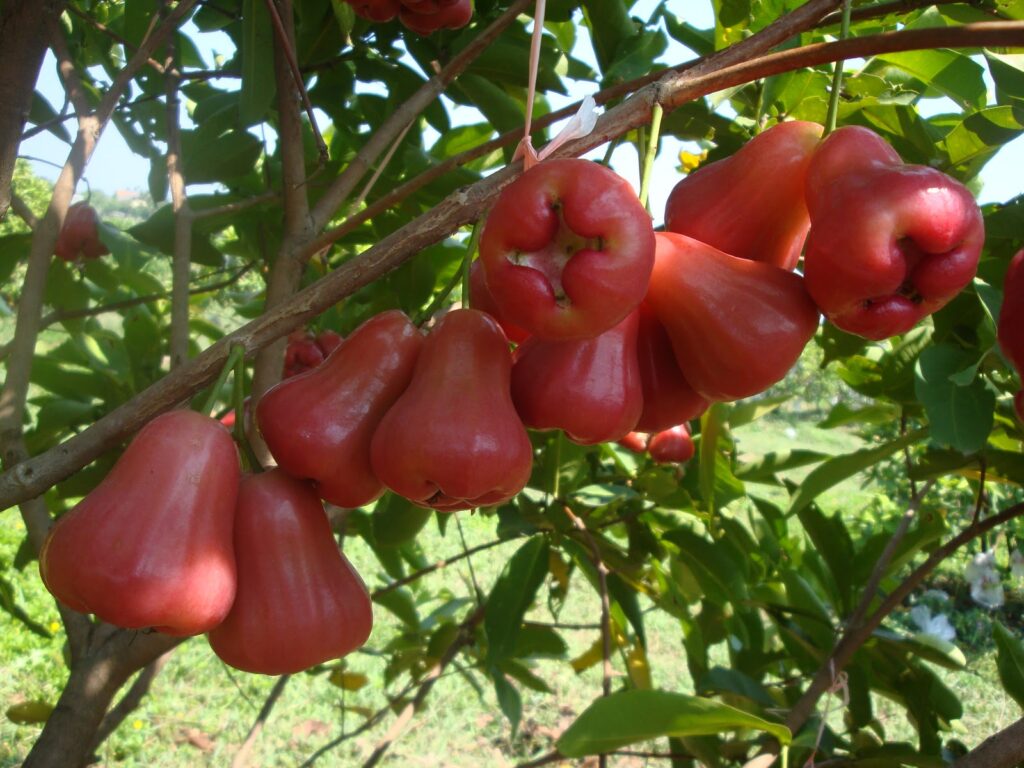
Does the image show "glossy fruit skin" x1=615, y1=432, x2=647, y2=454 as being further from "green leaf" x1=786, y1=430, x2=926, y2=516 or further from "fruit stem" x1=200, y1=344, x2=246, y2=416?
"fruit stem" x1=200, y1=344, x2=246, y2=416

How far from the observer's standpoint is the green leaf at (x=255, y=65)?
1.17 meters

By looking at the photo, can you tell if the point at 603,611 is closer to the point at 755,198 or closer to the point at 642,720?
the point at 642,720

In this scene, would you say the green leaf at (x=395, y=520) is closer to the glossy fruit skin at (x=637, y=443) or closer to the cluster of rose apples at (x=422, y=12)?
the glossy fruit skin at (x=637, y=443)

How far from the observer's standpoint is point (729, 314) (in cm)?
71

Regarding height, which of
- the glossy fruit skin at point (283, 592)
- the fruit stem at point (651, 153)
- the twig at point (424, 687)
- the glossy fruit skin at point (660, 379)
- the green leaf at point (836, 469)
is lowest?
the twig at point (424, 687)

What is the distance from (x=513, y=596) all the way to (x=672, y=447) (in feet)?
1.55

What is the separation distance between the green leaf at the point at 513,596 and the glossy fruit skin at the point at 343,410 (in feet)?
3.05

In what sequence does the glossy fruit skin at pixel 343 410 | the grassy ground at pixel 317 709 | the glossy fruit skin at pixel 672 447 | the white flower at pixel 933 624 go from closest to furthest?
the glossy fruit skin at pixel 343 410 → the glossy fruit skin at pixel 672 447 → the white flower at pixel 933 624 → the grassy ground at pixel 317 709

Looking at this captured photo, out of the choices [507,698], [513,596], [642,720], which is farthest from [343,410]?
[507,698]

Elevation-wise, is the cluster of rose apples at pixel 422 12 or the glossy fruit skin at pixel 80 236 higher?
the cluster of rose apples at pixel 422 12

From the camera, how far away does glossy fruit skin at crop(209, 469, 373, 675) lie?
2.40ft

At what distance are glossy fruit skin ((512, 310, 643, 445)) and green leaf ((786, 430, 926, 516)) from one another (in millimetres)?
713

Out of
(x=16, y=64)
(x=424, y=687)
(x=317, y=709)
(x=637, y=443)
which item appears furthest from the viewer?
(x=317, y=709)

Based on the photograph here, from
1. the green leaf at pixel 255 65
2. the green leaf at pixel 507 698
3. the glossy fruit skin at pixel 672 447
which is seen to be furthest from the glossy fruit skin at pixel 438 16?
the green leaf at pixel 507 698
